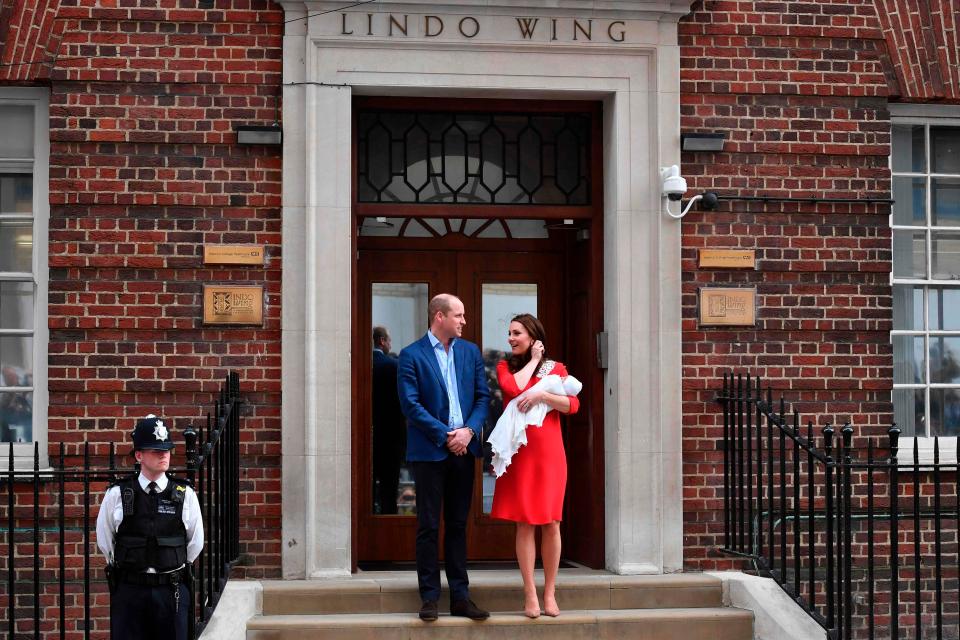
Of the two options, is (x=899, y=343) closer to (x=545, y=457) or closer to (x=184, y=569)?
(x=545, y=457)

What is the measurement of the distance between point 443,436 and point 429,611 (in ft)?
3.28

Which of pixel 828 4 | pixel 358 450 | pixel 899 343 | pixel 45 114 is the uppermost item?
pixel 828 4

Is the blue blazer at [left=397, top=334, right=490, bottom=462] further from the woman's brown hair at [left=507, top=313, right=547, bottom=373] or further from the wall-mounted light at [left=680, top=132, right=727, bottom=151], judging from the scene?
the wall-mounted light at [left=680, top=132, right=727, bottom=151]

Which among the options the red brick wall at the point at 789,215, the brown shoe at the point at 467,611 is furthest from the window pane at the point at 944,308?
the brown shoe at the point at 467,611

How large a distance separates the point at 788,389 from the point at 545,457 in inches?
82.8

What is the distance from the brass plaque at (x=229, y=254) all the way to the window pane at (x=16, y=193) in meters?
1.29

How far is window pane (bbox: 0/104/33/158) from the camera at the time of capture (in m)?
8.78

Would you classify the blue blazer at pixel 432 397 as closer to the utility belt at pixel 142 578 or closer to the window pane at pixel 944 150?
the utility belt at pixel 142 578

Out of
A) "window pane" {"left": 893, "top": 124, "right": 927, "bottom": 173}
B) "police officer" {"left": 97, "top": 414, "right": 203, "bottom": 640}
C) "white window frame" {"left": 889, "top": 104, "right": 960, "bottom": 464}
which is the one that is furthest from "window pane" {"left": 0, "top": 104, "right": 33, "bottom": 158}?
"window pane" {"left": 893, "top": 124, "right": 927, "bottom": 173}

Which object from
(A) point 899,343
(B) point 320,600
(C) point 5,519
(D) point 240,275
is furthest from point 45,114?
(A) point 899,343

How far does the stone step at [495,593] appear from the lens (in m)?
7.92

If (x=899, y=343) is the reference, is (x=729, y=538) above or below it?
below

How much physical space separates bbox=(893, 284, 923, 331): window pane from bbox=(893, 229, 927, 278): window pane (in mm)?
100

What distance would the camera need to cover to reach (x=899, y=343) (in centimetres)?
943
